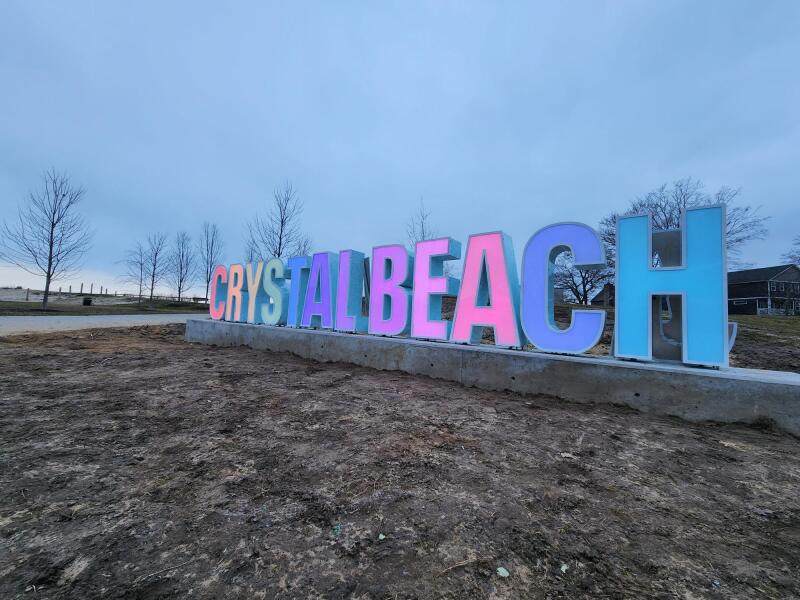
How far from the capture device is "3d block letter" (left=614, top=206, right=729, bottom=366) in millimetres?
4262

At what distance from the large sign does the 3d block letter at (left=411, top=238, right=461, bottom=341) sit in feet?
0.07

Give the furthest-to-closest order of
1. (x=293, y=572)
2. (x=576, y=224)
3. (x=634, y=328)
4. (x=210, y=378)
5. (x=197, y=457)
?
(x=210, y=378) < (x=576, y=224) < (x=634, y=328) < (x=197, y=457) < (x=293, y=572)

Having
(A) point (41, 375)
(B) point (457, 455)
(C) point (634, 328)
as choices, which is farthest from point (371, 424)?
(A) point (41, 375)

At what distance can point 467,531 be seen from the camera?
192 cm

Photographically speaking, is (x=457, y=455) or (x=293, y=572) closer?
(x=293, y=572)

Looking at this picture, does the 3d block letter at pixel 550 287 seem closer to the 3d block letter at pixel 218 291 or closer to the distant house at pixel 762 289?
the 3d block letter at pixel 218 291

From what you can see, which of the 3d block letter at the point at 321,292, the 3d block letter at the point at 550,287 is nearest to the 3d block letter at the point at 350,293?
the 3d block letter at the point at 321,292

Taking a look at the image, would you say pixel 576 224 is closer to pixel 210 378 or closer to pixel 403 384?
pixel 403 384

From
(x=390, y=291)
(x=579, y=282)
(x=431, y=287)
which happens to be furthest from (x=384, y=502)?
(x=579, y=282)

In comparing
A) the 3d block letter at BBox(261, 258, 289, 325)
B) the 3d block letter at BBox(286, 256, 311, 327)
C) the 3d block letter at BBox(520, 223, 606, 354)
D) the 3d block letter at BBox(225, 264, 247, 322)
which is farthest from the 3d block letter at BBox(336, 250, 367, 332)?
the 3d block letter at BBox(225, 264, 247, 322)

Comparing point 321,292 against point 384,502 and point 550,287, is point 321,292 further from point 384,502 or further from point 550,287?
point 384,502

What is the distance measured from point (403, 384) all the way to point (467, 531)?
3.56 m

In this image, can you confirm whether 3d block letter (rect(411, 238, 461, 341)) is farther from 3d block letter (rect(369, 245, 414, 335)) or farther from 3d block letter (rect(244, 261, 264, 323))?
3d block letter (rect(244, 261, 264, 323))

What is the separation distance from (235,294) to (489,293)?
27.8 ft
